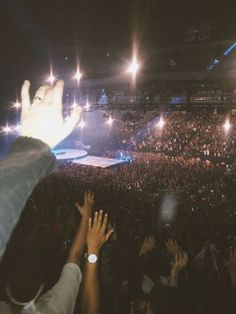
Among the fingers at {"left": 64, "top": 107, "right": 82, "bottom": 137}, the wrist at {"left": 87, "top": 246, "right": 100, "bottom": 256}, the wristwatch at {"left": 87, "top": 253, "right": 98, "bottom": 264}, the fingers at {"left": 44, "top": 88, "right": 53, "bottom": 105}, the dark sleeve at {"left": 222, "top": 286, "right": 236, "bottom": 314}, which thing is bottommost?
the dark sleeve at {"left": 222, "top": 286, "right": 236, "bottom": 314}

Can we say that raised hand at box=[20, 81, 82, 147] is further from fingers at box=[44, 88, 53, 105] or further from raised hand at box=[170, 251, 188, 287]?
raised hand at box=[170, 251, 188, 287]

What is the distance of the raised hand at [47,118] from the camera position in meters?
1.19

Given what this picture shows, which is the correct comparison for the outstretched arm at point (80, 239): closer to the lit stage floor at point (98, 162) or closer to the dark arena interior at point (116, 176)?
the dark arena interior at point (116, 176)

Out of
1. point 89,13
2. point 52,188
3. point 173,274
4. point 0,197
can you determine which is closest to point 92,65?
point 89,13

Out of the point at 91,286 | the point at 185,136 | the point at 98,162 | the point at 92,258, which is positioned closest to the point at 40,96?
the point at 92,258

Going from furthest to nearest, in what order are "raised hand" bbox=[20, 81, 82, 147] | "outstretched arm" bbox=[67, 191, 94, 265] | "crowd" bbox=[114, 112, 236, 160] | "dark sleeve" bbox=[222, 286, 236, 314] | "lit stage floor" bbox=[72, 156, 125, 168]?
"crowd" bbox=[114, 112, 236, 160] → "lit stage floor" bbox=[72, 156, 125, 168] → "dark sleeve" bbox=[222, 286, 236, 314] → "outstretched arm" bbox=[67, 191, 94, 265] → "raised hand" bbox=[20, 81, 82, 147]

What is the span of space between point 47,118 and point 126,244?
4304 mm

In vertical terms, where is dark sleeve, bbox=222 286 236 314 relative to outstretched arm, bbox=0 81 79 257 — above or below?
below

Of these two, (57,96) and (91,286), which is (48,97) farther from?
(91,286)

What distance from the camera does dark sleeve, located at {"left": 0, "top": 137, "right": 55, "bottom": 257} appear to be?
812mm

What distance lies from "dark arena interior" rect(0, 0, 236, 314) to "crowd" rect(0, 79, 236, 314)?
0.01m

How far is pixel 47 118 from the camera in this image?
1226 millimetres

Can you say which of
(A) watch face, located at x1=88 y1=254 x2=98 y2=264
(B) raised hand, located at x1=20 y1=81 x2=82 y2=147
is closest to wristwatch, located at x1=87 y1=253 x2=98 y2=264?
(A) watch face, located at x1=88 y1=254 x2=98 y2=264

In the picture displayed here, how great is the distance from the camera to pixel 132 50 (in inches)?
719
